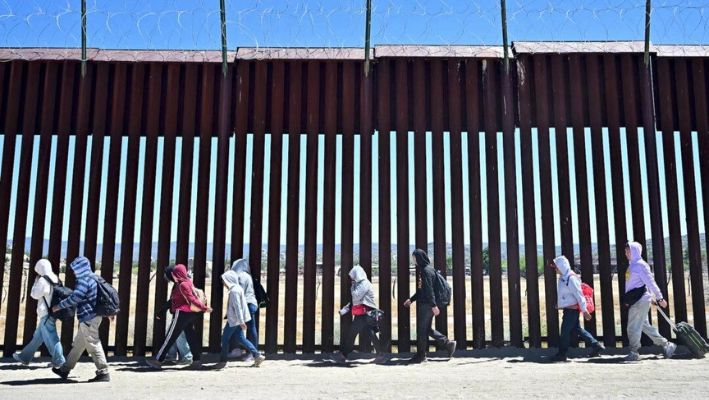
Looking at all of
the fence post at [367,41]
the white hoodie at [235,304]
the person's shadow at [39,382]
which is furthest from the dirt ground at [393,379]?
the fence post at [367,41]

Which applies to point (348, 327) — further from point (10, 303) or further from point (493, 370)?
point (10, 303)

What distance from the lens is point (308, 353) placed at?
853 cm

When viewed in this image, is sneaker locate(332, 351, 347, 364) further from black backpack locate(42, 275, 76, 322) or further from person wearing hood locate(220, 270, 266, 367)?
black backpack locate(42, 275, 76, 322)

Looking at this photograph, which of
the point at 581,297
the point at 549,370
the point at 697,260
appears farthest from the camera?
the point at 697,260

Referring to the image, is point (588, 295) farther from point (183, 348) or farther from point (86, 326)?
point (86, 326)

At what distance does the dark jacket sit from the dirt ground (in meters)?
0.82

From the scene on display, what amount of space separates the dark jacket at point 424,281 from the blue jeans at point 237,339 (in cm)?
212

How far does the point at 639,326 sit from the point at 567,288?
1.05 meters

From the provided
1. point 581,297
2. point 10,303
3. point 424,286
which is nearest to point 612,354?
point 581,297

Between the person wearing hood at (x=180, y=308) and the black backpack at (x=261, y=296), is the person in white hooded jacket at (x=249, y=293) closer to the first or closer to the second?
the black backpack at (x=261, y=296)

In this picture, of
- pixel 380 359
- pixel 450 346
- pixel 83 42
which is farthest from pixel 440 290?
pixel 83 42

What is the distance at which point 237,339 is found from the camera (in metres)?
7.82

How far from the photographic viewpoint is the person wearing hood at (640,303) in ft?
25.8

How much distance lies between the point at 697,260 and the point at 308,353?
574 centimetres
